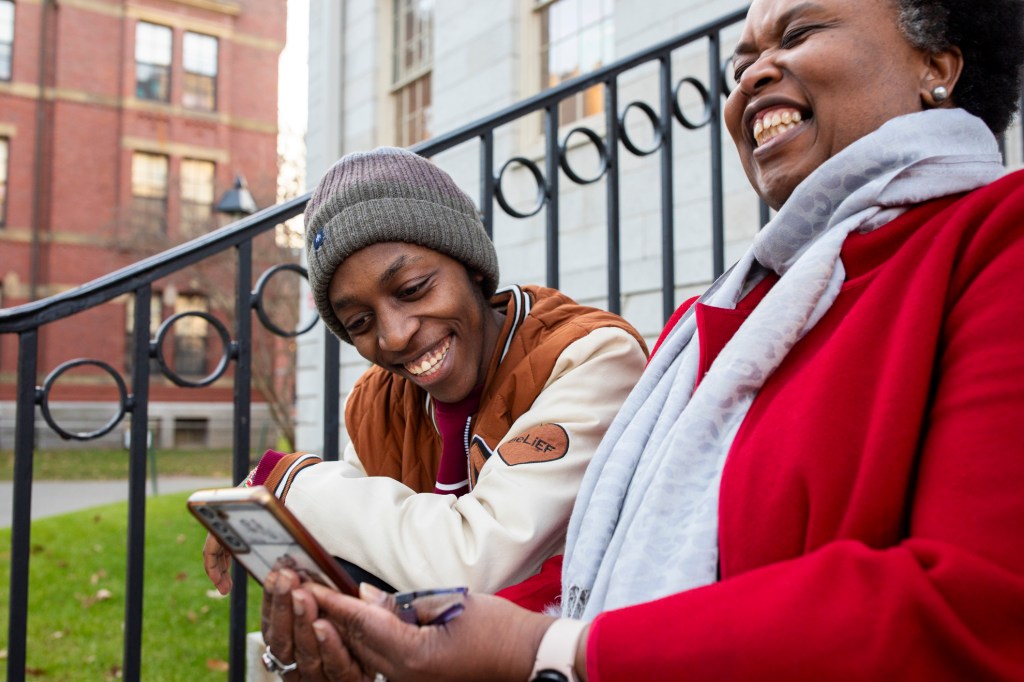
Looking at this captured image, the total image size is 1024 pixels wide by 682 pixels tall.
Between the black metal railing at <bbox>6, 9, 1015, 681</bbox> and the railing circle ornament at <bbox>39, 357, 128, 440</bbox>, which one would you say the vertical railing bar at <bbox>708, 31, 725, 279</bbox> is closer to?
the black metal railing at <bbox>6, 9, 1015, 681</bbox>

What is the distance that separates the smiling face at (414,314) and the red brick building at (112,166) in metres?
18.2

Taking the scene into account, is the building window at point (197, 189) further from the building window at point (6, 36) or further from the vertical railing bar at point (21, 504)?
the vertical railing bar at point (21, 504)

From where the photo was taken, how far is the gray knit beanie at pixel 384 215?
1.96 metres

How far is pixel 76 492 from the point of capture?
38.0 feet

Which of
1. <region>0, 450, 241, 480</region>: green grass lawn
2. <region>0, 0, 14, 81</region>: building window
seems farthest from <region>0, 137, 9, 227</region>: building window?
<region>0, 450, 241, 480</region>: green grass lawn

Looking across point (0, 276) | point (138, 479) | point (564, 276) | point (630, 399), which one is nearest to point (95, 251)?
point (0, 276)

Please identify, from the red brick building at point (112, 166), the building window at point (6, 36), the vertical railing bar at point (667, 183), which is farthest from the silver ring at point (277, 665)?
the building window at point (6, 36)

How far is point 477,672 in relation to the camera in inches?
45.6

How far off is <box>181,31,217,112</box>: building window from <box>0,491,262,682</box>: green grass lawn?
17.0 metres

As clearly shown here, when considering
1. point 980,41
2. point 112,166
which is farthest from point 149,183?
point 980,41

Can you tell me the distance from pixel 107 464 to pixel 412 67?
11.2 m

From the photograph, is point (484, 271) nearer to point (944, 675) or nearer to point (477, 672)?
point (477, 672)

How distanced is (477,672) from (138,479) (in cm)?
163

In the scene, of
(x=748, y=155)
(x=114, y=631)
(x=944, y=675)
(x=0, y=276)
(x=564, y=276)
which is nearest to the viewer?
(x=944, y=675)
